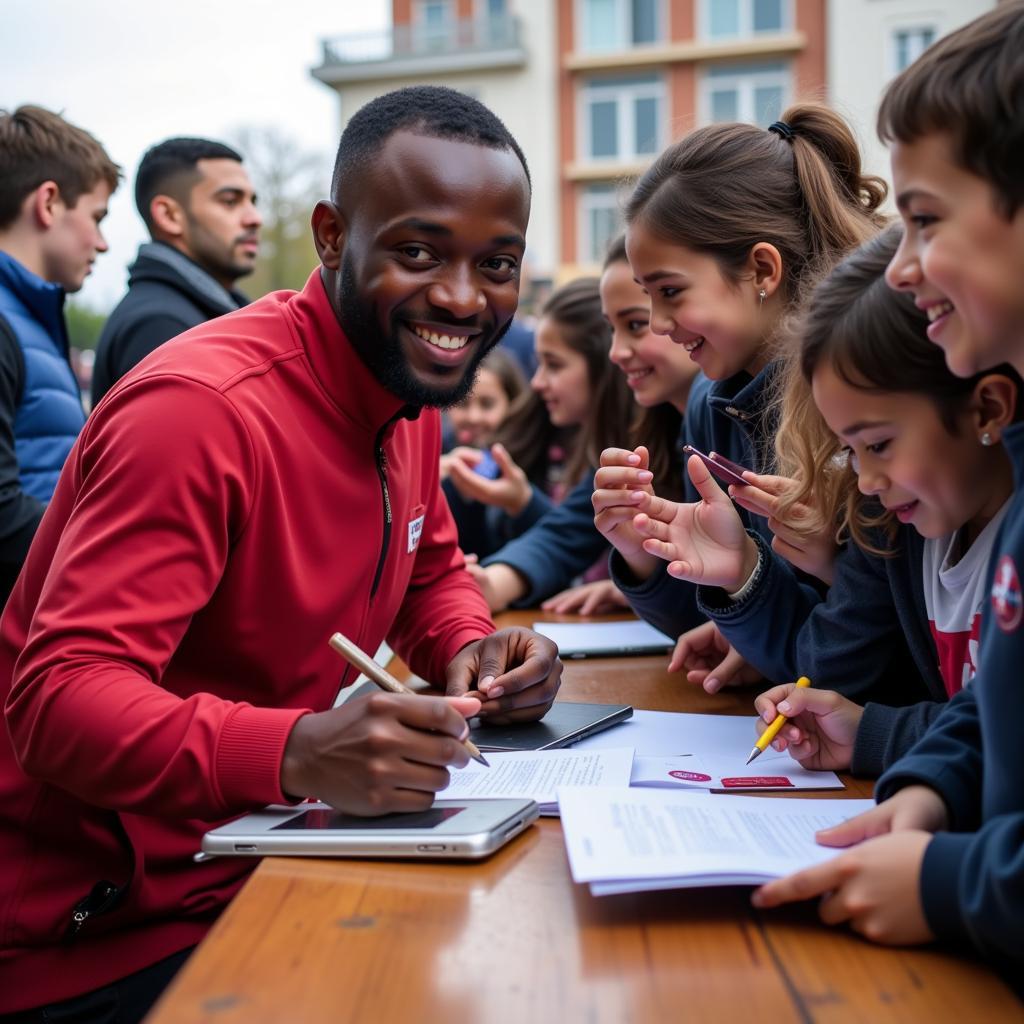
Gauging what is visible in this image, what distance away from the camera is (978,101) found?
87cm

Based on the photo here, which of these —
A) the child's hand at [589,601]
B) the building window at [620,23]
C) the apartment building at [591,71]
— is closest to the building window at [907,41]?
the apartment building at [591,71]

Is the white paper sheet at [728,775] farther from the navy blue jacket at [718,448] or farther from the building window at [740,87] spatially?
the building window at [740,87]

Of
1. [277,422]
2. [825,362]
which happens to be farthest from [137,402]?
[825,362]

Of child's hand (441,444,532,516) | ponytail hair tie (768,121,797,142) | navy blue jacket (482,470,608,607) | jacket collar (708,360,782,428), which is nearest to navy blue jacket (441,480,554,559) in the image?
child's hand (441,444,532,516)

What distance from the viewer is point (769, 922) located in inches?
32.9

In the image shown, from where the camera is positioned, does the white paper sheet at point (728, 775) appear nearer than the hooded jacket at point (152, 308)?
Yes

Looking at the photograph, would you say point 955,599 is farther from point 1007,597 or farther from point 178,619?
point 178,619

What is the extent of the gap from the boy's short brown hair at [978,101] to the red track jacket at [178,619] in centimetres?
73

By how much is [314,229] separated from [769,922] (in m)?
1.04

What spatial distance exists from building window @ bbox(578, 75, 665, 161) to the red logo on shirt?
52.8 ft

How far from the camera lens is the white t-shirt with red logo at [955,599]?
1.16 m

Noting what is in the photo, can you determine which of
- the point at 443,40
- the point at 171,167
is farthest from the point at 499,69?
the point at 171,167

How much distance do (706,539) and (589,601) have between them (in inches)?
36.0

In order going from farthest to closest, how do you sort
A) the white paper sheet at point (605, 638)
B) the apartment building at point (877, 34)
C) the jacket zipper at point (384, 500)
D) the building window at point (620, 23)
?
1. the building window at point (620, 23)
2. the apartment building at point (877, 34)
3. the white paper sheet at point (605, 638)
4. the jacket zipper at point (384, 500)
